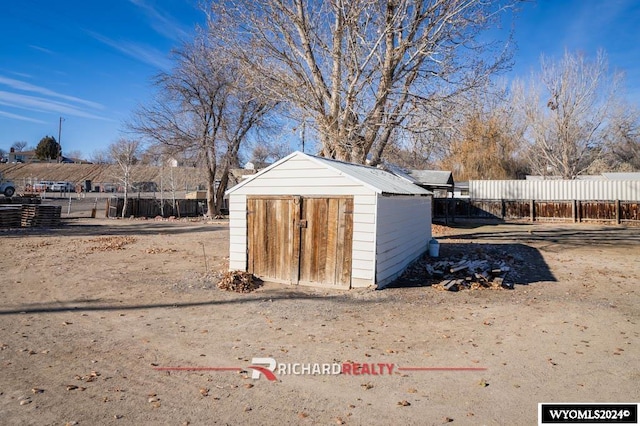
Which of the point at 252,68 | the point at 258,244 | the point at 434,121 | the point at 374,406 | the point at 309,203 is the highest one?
the point at 252,68

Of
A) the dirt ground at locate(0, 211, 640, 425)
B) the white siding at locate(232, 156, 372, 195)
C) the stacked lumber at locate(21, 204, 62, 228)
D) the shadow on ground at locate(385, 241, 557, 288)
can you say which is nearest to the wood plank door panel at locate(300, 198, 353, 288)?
the white siding at locate(232, 156, 372, 195)

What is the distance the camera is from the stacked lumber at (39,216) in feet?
72.1

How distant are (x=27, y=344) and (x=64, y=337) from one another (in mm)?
453

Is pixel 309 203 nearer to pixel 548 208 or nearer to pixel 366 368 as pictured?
pixel 366 368

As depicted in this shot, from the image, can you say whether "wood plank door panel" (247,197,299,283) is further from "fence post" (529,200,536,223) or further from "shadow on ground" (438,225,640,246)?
"fence post" (529,200,536,223)

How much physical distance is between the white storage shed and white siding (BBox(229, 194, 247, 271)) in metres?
0.02

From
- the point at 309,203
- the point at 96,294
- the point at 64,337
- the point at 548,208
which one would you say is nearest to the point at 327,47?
the point at 309,203

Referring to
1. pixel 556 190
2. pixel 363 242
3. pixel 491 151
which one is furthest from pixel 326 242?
pixel 491 151

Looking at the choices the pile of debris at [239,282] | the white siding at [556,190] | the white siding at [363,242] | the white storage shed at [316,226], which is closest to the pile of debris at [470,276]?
the white storage shed at [316,226]

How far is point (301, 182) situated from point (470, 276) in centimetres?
458

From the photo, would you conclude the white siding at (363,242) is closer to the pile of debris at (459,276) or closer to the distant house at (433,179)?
the pile of debris at (459,276)

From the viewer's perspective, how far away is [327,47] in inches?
567

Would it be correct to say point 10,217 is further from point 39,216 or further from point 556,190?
point 556,190

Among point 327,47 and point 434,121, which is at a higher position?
point 327,47
